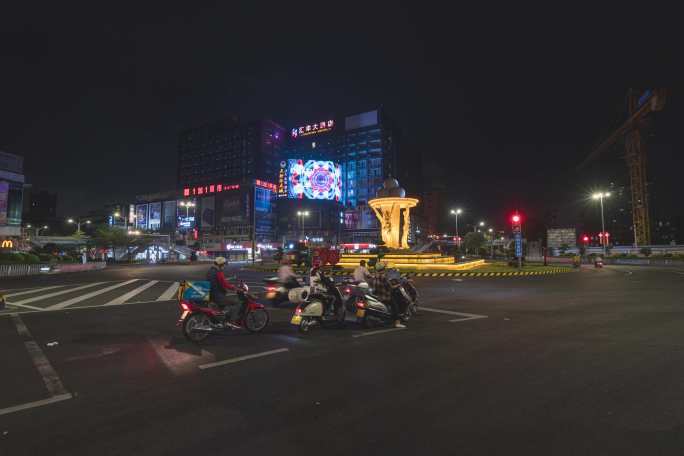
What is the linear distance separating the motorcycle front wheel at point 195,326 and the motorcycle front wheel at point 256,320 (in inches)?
36.0

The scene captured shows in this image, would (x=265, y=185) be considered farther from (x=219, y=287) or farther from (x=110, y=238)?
(x=219, y=287)

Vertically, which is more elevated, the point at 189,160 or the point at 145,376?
the point at 189,160

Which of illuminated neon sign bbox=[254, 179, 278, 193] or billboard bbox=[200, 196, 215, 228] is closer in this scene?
illuminated neon sign bbox=[254, 179, 278, 193]

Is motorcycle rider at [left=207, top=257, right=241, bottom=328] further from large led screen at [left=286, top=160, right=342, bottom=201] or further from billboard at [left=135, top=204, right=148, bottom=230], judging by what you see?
billboard at [left=135, top=204, right=148, bottom=230]

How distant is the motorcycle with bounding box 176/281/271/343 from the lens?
299 inches

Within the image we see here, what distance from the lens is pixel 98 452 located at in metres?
3.36

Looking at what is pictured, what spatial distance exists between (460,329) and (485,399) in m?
4.18

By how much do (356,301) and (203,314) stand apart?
3.47 m

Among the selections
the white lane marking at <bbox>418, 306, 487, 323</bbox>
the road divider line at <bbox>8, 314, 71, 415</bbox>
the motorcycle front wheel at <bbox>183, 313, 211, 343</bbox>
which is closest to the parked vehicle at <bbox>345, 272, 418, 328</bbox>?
the white lane marking at <bbox>418, 306, 487, 323</bbox>

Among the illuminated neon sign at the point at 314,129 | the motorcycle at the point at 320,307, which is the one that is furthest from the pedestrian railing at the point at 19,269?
the illuminated neon sign at the point at 314,129

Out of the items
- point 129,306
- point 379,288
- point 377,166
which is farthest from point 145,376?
point 377,166

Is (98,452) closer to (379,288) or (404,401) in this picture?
(404,401)

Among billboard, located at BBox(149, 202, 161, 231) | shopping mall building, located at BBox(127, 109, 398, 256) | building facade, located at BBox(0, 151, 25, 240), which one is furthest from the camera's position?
billboard, located at BBox(149, 202, 161, 231)

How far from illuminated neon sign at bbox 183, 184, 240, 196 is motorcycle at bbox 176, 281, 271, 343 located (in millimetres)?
99585
